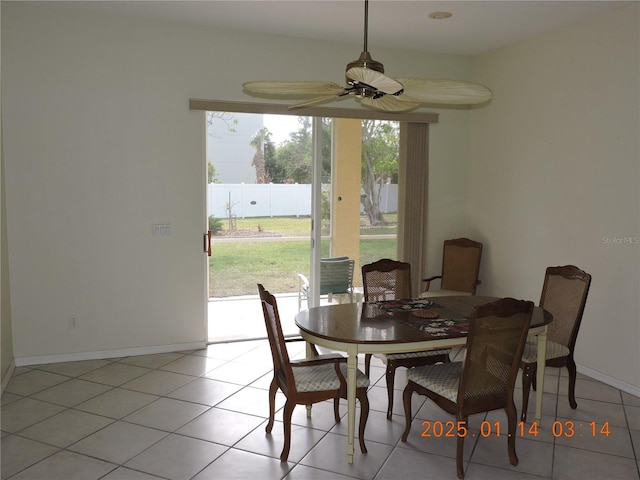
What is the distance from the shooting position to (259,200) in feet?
17.2

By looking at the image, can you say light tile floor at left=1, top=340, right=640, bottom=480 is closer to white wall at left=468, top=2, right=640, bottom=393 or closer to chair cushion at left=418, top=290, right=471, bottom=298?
white wall at left=468, top=2, right=640, bottom=393

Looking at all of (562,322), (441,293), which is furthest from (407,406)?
(441,293)

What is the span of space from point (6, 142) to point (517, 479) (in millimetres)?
4310

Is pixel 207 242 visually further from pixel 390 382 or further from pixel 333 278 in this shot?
pixel 390 382

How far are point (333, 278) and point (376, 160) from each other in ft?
4.23

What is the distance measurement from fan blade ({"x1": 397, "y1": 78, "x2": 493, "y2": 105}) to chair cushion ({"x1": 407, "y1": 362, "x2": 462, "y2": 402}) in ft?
5.09

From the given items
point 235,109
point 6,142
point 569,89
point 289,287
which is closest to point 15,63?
A: point 6,142

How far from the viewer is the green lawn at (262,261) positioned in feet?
17.4

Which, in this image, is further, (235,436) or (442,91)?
(235,436)

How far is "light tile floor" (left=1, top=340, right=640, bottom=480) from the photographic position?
2.90 meters

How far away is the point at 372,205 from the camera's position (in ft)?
18.3

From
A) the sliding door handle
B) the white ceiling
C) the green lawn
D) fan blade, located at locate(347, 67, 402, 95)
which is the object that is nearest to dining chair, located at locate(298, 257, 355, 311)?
the green lawn

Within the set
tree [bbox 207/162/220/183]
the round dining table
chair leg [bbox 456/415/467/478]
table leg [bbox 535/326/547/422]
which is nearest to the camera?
chair leg [bbox 456/415/467/478]

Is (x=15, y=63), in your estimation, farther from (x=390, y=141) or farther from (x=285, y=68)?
(x=390, y=141)
